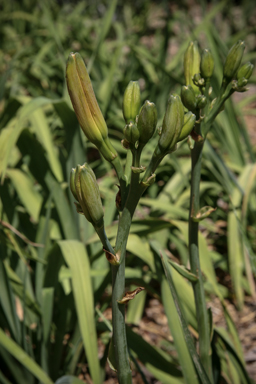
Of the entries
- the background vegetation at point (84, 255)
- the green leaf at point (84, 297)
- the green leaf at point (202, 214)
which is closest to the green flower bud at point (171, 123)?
the green leaf at point (202, 214)

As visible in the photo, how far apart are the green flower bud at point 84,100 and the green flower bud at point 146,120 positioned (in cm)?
6

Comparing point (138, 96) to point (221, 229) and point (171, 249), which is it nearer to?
point (171, 249)

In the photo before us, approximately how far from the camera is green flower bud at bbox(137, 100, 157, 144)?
19.2 inches

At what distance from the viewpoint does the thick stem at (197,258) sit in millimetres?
671

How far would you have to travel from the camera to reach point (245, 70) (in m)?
0.63

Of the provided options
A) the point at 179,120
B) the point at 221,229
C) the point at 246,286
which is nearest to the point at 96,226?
the point at 179,120

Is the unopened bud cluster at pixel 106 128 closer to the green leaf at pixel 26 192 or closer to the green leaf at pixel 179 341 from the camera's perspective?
the green leaf at pixel 179 341

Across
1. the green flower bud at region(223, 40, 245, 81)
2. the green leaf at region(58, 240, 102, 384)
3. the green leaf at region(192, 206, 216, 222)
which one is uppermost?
the green flower bud at region(223, 40, 245, 81)

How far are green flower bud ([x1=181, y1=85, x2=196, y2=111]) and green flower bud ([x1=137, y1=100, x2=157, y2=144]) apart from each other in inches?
4.8

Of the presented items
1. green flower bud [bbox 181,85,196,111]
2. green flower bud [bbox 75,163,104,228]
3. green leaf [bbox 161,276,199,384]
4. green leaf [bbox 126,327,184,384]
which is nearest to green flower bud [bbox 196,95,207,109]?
green flower bud [bbox 181,85,196,111]

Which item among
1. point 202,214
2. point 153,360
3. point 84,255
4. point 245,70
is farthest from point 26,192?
point 245,70

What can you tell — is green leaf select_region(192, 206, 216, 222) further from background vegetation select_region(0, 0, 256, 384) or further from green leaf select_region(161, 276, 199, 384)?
green leaf select_region(161, 276, 199, 384)

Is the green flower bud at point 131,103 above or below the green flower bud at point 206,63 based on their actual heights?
below

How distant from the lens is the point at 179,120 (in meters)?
0.50
